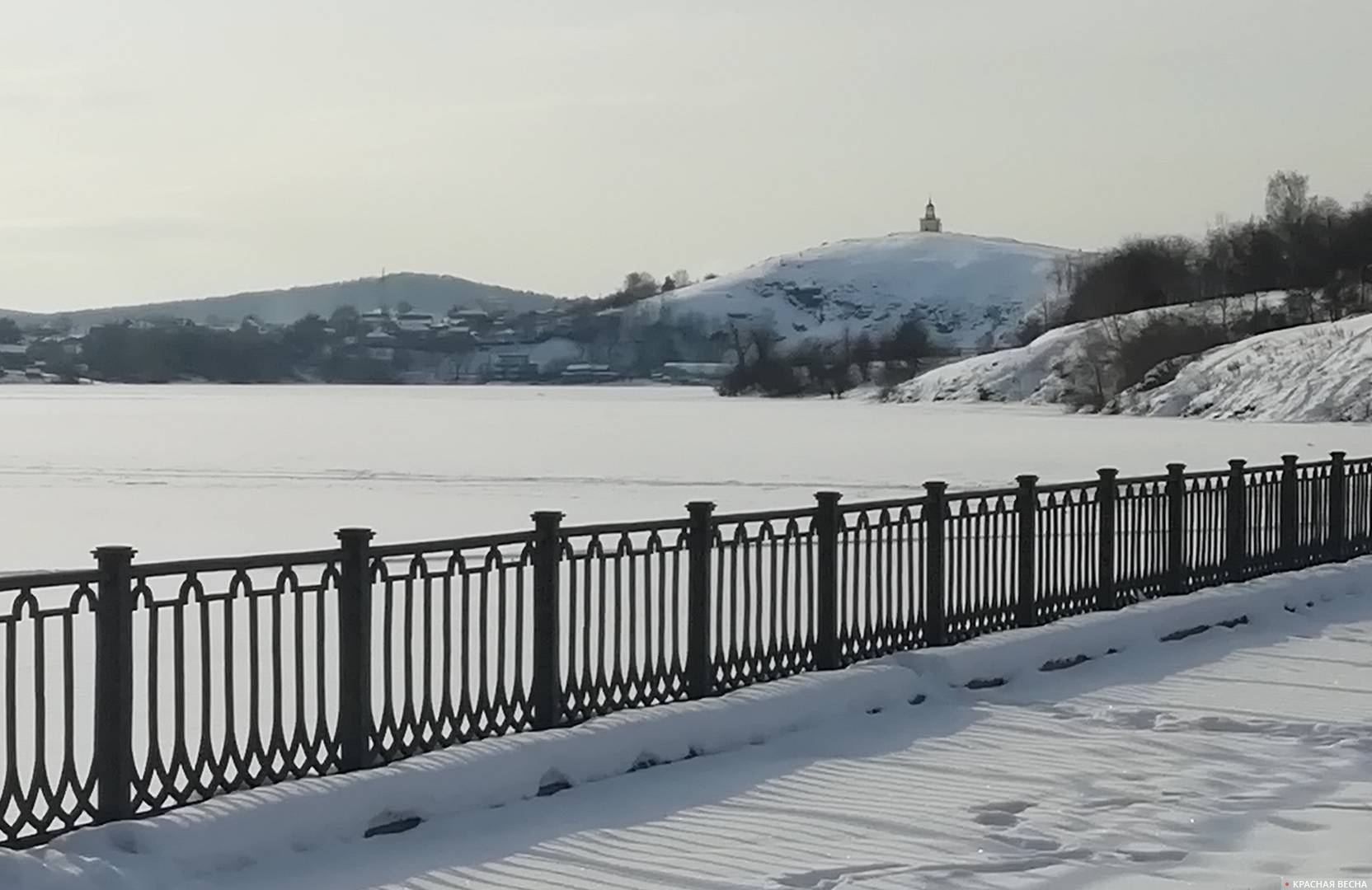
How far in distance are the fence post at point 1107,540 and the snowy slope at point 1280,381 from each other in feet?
223

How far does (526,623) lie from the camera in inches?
739

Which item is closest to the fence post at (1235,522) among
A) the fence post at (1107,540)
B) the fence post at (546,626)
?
the fence post at (1107,540)

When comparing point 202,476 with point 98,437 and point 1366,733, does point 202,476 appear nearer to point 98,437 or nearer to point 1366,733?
point 98,437

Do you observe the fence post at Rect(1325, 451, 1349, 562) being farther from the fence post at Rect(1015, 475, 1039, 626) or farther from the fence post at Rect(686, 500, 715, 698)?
the fence post at Rect(686, 500, 715, 698)

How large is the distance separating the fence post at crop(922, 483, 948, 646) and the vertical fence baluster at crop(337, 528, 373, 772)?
17.1 ft

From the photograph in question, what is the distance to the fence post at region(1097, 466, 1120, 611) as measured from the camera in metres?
15.3

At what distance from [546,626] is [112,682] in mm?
2810

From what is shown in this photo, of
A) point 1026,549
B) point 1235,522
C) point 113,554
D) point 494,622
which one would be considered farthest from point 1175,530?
point 113,554

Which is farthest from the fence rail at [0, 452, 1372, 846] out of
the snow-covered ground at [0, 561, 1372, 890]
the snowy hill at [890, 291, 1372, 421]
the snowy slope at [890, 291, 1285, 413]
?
the snowy slope at [890, 291, 1285, 413]

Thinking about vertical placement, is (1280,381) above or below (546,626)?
above

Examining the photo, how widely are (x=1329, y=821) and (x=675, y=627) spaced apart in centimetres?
392

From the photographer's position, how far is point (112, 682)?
7844 millimetres

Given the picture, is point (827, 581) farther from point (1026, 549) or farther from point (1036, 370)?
point (1036, 370)

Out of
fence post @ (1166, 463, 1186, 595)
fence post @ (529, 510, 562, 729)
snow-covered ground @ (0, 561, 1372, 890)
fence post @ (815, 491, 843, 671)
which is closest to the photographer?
snow-covered ground @ (0, 561, 1372, 890)
